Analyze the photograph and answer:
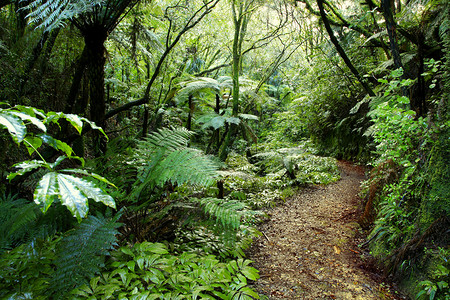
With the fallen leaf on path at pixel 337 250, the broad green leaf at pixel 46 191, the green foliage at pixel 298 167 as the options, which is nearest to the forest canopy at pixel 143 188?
the broad green leaf at pixel 46 191

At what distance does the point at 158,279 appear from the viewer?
141 cm

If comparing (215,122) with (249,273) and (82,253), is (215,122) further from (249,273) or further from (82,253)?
(82,253)

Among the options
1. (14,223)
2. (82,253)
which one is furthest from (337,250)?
(14,223)

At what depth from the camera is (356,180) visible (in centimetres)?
491

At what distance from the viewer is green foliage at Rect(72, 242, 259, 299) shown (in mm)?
1285

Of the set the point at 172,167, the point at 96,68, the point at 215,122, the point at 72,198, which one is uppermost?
the point at 96,68

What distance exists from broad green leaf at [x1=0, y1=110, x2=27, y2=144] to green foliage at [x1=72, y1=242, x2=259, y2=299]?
0.94 metres

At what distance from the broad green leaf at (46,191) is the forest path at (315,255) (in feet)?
5.79

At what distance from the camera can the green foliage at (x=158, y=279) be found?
129 cm

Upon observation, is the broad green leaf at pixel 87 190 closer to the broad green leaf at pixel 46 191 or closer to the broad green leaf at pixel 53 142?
the broad green leaf at pixel 46 191

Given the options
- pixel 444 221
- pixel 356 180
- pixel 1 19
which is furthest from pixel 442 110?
pixel 1 19

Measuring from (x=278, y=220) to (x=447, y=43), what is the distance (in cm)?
256

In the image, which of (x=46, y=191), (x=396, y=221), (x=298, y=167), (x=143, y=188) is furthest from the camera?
(x=298, y=167)

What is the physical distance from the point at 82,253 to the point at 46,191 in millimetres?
856
